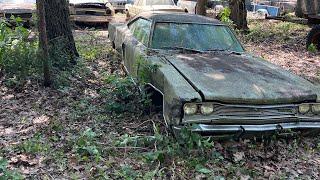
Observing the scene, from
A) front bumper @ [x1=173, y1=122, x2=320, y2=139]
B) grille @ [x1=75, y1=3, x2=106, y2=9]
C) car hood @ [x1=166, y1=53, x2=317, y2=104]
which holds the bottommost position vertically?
front bumper @ [x1=173, y1=122, x2=320, y2=139]

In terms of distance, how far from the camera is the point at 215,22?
22.2 ft

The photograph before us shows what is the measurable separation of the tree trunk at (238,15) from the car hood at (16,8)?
22.2 ft

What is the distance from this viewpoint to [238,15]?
565 inches

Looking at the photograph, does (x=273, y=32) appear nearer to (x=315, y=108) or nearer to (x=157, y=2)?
(x=157, y=2)

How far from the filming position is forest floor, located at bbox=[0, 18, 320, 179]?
13.5 feet

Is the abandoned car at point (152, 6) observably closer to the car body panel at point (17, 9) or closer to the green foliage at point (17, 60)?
the car body panel at point (17, 9)

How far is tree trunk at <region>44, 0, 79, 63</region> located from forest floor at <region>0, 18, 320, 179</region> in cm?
127

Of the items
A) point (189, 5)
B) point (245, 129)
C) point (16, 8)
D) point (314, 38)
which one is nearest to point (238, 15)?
point (314, 38)

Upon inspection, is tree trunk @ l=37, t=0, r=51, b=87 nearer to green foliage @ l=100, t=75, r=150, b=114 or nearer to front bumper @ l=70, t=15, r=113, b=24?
green foliage @ l=100, t=75, r=150, b=114

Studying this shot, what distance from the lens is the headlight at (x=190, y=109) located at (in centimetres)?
435

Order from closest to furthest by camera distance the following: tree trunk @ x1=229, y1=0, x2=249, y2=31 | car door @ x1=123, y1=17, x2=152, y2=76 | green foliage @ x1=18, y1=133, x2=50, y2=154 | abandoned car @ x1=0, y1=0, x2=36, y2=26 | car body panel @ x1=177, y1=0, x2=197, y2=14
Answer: green foliage @ x1=18, y1=133, x2=50, y2=154
car door @ x1=123, y1=17, x2=152, y2=76
abandoned car @ x1=0, y1=0, x2=36, y2=26
tree trunk @ x1=229, y1=0, x2=249, y2=31
car body panel @ x1=177, y1=0, x2=197, y2=14

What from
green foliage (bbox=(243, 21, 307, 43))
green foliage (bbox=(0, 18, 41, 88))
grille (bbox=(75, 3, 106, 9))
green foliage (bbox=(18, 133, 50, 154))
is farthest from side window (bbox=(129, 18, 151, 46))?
grille (bbox=(75, 3, 106, 9))

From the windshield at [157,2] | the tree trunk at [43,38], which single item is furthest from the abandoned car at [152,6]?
the tree trunk at [43,38]

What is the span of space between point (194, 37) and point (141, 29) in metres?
1.13
